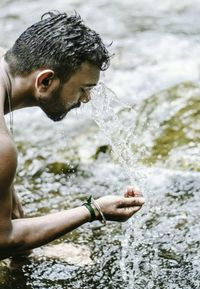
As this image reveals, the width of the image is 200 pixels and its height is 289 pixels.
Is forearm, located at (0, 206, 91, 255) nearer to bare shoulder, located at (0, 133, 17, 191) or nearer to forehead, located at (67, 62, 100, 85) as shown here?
bare shoulder, located at (0, 133, 17, 191)

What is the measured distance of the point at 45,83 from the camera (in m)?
3.02

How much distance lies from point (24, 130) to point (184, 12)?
3.57 meters

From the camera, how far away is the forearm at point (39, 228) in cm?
289

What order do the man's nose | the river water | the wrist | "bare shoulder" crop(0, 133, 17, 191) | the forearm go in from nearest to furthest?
"bare shoulder" crop(0, 133, 17, 191) → the forearm → the wrist → the man's nose → the river water

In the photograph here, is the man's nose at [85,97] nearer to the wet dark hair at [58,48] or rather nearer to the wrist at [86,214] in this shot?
the wet dark hair at [58,48]

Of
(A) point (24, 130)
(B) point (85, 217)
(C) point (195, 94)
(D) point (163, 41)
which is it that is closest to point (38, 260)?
(B) point (85, 217)

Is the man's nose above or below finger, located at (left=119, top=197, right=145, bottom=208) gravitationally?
above

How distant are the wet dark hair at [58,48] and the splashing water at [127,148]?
2.34ft

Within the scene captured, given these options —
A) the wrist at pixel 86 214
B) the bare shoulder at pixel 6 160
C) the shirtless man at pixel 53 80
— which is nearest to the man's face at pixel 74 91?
the shirtless man at pixel 53 80

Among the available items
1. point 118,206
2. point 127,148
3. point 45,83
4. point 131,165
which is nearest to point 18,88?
point 45,83

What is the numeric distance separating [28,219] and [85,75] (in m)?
0.81

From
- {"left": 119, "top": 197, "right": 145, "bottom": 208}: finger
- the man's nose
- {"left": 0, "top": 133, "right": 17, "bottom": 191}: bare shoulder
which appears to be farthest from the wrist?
the man's nose

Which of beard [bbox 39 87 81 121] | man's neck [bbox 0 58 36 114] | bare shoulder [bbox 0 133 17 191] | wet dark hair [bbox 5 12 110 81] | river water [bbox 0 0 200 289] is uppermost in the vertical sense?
wet dark hair [bbox 5 12 110 81]

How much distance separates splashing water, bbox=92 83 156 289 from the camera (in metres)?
3.65
